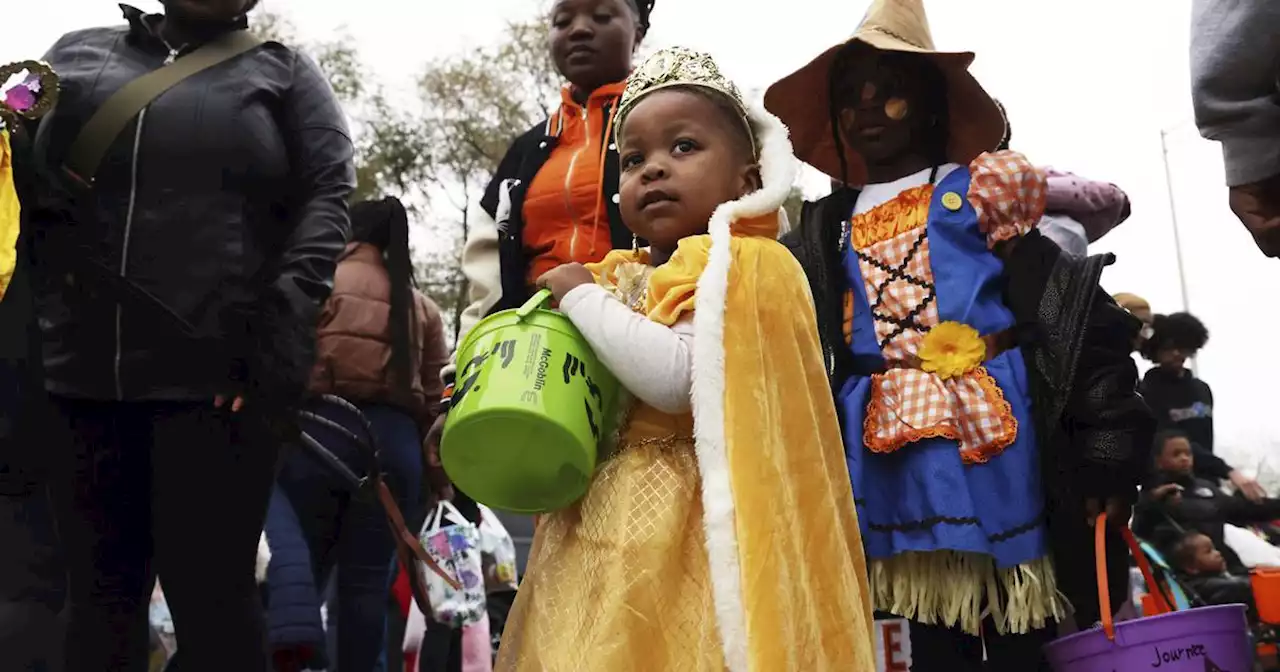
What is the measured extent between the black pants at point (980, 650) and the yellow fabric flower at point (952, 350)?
56 cm

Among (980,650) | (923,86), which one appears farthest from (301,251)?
(980,650)

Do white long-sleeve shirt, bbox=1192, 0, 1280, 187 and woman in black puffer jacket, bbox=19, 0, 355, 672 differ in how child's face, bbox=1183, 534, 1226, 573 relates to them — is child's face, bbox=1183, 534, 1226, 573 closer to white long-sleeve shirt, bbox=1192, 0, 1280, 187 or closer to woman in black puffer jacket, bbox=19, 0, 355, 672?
white long-sleeve shirt, bbox=1192, 0, 1280, 187

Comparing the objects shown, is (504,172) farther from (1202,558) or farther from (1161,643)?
(1202,558)

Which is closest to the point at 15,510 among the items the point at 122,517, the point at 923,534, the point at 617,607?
the point at 122,517

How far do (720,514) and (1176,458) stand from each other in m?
4.83

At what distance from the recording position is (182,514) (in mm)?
2461

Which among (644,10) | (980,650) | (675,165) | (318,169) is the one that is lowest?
(980,650)

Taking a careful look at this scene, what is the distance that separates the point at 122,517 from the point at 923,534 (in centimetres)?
168

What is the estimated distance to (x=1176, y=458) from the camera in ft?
19.6

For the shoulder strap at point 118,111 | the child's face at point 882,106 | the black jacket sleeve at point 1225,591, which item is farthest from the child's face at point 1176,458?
the shoulder strap at point 118,111

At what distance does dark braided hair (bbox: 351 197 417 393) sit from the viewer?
4305 millimetres

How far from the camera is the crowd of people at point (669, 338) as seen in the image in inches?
77.1

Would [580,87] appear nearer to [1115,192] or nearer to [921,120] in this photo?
[921,120]

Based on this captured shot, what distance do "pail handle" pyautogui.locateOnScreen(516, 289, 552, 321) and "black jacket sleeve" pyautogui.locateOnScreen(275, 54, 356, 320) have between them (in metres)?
0.78
